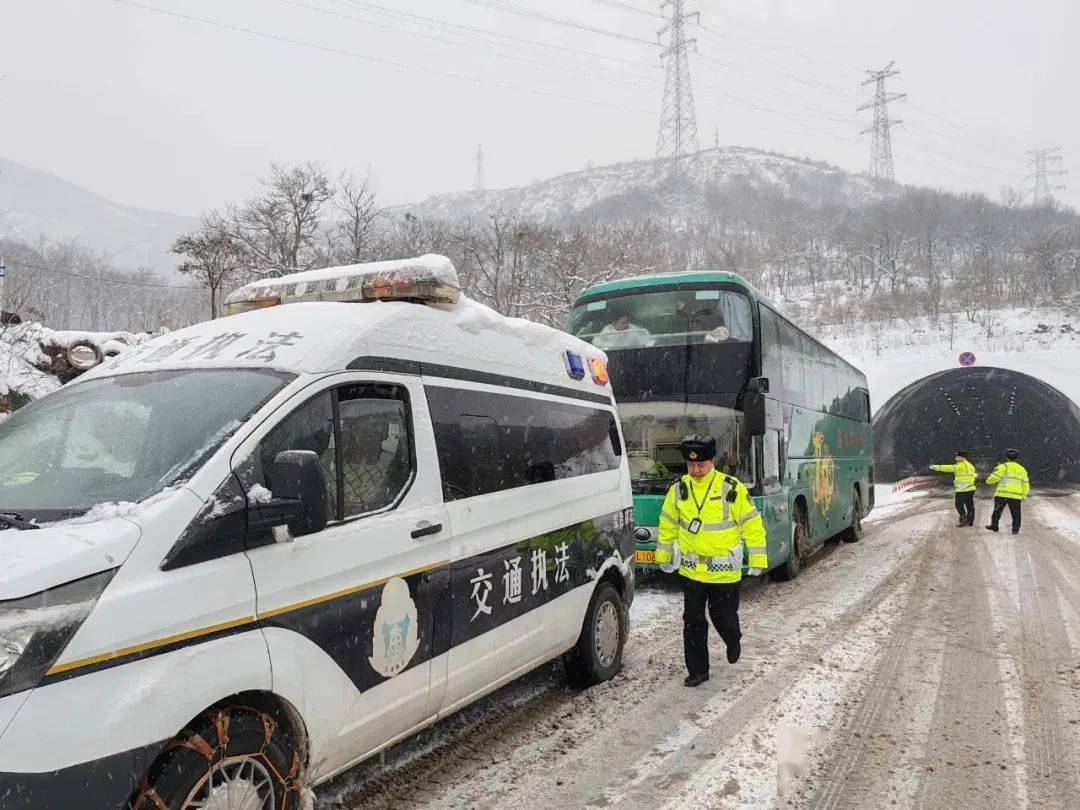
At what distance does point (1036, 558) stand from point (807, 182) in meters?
173

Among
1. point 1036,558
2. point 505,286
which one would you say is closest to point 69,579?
point 1036,558

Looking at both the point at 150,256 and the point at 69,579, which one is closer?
the point at 69,579

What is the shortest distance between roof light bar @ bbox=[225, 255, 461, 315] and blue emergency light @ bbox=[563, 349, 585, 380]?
57.0 inches

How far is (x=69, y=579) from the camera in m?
2.10

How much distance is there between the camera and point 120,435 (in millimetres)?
2877

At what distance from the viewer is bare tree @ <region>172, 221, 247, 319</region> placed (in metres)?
27.5

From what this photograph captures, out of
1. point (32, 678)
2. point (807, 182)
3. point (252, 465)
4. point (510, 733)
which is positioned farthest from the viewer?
point (807, 182)

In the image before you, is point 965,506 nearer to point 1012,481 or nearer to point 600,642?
point 1012,481

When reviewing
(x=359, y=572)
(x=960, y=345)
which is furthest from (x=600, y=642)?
(x=960, y=345)

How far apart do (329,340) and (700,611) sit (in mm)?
3687

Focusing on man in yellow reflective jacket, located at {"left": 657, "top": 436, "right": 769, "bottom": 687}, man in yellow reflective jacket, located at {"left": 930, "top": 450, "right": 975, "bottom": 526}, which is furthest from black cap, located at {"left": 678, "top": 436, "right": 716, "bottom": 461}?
man in yellow reflective jacket, located at {"left": 930, "top": 450, "right": 975, "bottom": 526}

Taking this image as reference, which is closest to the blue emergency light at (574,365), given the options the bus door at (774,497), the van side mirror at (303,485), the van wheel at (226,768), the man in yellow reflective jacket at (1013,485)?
the van side mirror at (303,485)

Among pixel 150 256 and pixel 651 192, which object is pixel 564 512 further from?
pixel 150 256

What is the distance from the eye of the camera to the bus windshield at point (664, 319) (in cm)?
870
